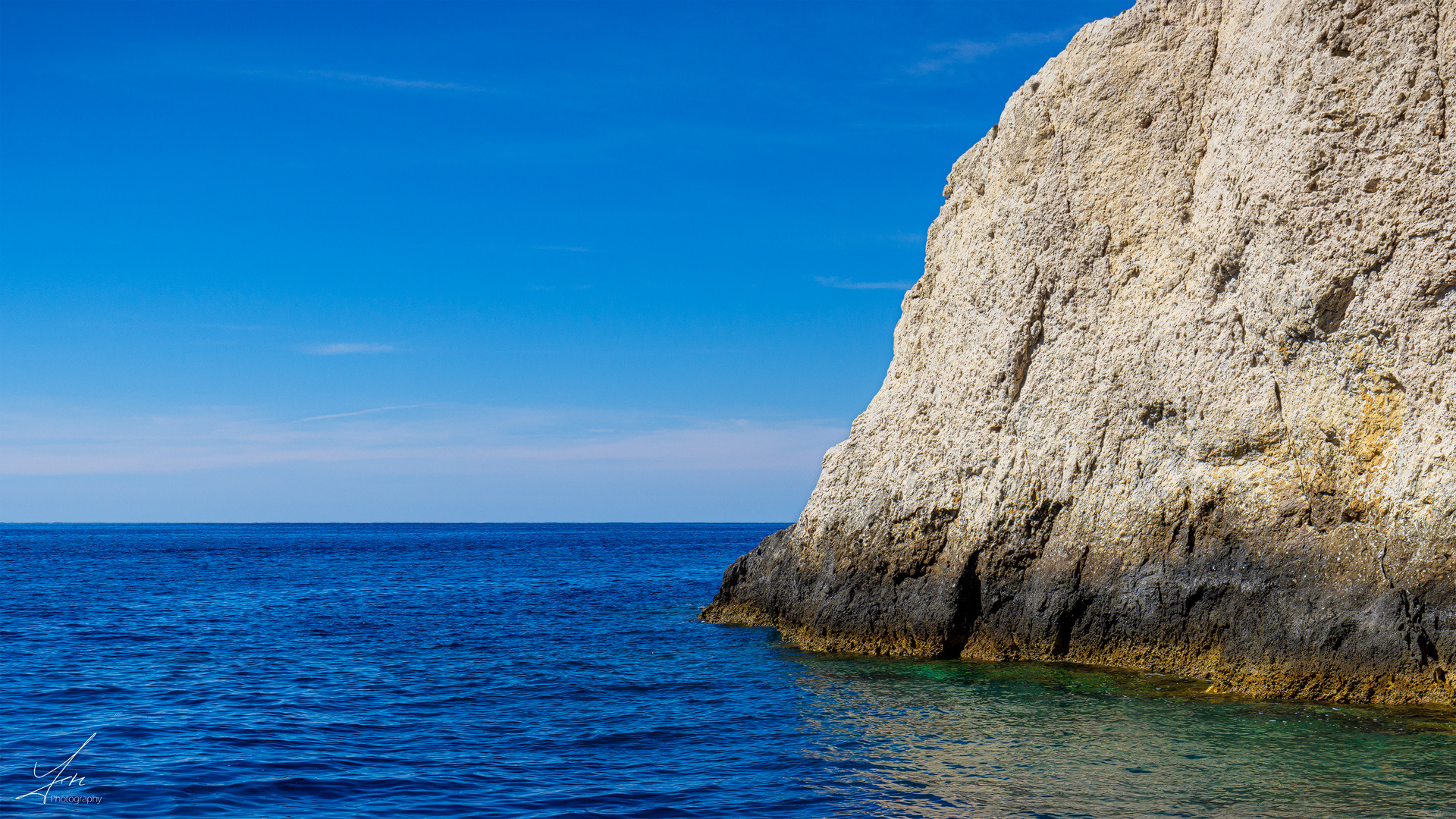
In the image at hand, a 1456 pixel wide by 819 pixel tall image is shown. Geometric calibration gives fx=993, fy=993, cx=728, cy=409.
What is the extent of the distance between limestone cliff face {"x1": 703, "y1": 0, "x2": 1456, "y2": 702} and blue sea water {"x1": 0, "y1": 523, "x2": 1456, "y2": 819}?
Result: 4.30ft

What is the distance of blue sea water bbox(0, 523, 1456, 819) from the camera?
447 inches

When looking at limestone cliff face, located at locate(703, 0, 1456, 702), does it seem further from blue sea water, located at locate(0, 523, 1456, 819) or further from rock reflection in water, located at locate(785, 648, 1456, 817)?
rock reflection in water, located at locate(785, 648, 1456, 817)

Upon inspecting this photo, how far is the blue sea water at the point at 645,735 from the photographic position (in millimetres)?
11344

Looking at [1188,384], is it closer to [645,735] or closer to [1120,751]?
[1120,751]

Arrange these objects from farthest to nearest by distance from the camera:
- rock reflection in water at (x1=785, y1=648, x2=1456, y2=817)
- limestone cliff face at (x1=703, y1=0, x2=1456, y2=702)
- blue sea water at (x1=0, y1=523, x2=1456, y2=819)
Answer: limestone cliff face at (x1=703, y1=0, x2=1456, y2=702) < blue sea water at (x1=0, y1=523, x2=1456, y2=819) < rock reflection in water at (x1=785, y1=648, x2=1456, y2=817)

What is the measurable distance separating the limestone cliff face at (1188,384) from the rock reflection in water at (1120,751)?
5.22 feet

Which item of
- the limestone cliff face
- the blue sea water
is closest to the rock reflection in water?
the blue sea water

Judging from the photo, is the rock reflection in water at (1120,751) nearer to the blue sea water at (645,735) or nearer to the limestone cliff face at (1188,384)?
the blue sea water at (645,735)

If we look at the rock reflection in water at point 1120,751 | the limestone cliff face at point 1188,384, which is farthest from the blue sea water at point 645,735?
the limestone cliff face at point 1188,384

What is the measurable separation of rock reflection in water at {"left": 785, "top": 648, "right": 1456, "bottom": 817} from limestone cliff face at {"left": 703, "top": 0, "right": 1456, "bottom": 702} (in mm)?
1592

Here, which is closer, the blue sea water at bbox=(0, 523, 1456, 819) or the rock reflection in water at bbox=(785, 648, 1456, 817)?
the rock reflection in water at bbox=(785, 648, 1456, 817)

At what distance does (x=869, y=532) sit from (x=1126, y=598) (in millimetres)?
6067

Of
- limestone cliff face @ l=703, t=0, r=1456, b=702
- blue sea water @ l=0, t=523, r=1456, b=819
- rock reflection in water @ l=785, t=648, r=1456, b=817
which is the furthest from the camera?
limestone cliff face @ l=703, t=0, r=1456, b=702

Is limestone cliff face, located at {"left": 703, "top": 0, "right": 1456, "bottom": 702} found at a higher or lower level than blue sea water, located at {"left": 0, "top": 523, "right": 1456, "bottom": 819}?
higher
